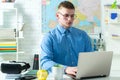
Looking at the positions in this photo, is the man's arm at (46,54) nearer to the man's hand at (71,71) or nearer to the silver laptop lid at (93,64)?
the man's hand at (71,71)

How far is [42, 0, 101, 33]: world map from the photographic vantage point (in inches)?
164

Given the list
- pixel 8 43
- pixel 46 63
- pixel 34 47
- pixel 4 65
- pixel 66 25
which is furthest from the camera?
pixel 34 47

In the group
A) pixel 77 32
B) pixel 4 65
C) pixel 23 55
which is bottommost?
pixel 23 55

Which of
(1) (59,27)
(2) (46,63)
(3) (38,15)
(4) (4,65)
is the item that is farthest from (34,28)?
(4) (4,65)

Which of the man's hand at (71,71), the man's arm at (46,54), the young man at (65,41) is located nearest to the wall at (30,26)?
the young man at (65,41)

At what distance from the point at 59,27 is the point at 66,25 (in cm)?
13

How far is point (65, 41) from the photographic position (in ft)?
8.42

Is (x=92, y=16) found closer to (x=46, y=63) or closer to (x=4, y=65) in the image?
(x=46, y=63)

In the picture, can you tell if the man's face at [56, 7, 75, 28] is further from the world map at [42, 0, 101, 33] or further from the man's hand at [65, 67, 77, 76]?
the world map at [42, 0, 101, 33]

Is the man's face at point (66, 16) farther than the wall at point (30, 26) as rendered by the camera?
No

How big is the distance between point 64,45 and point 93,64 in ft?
2.18

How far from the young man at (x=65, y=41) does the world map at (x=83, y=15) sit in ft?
5.16

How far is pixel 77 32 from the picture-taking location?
2652 mm

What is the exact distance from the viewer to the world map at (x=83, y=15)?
164 inches
